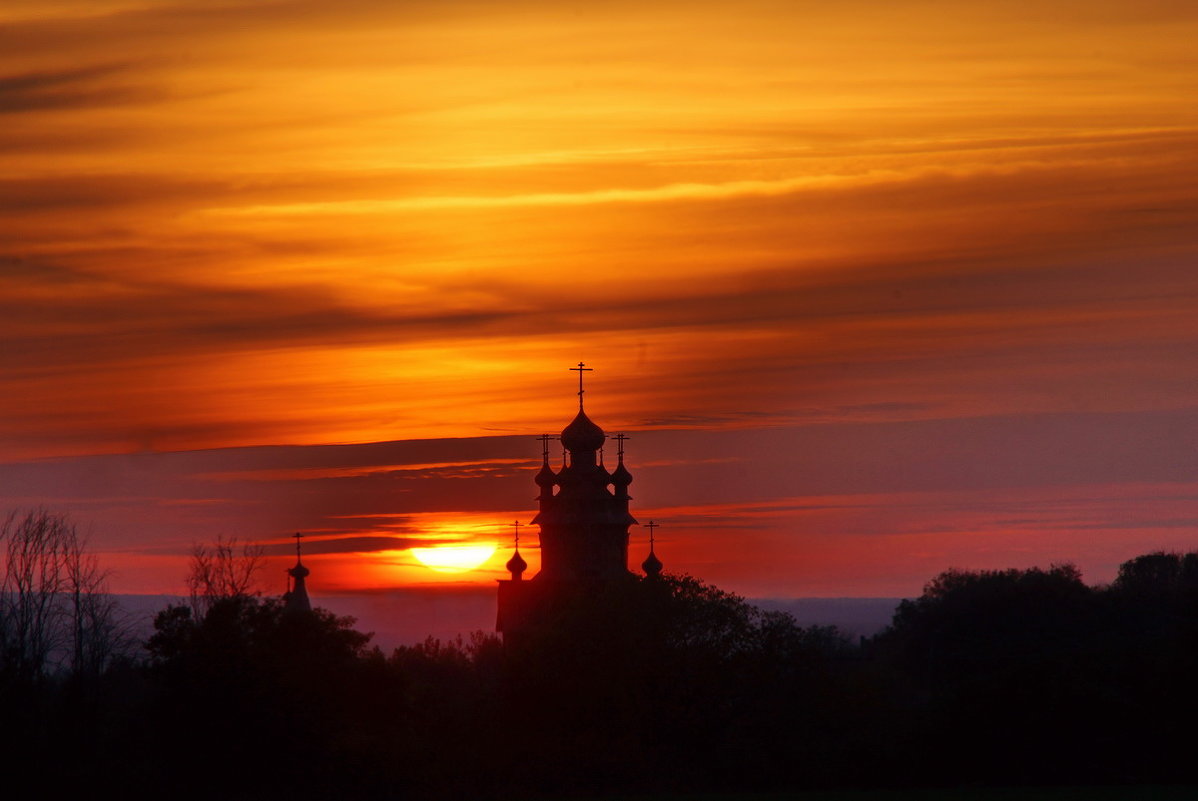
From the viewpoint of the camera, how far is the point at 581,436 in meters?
134

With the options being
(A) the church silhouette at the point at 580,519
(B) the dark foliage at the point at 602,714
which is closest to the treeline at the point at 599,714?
(B) the dark foliage at the point at 602,714

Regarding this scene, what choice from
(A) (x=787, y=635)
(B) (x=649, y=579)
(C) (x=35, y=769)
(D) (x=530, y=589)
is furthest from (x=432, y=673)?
(C) (x=35, y=769)

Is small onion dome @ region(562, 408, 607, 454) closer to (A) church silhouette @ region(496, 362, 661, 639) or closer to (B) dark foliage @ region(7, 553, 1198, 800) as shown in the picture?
(A) church silhouette @ region(496, 362, 661, 639)

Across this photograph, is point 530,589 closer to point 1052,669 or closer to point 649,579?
point 649,579

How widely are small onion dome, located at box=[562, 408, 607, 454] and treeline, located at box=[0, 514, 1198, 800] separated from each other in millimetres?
49838

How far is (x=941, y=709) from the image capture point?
7506 cm

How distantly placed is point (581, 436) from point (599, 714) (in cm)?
6320

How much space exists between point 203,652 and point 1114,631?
55617 mm

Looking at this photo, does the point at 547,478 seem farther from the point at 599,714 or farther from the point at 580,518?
the point at 599,714

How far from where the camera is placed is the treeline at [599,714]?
5656 cm

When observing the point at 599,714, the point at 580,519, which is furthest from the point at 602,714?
the point at 580,519

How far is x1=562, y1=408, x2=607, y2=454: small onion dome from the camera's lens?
134 metres

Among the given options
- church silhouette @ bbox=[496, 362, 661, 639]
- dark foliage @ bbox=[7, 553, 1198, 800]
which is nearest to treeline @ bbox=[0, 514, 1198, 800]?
dark foliage @ bbox=[7, 553, 1198, 800]

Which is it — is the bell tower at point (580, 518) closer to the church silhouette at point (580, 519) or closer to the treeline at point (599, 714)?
the church silhouette at point (580, 519)
